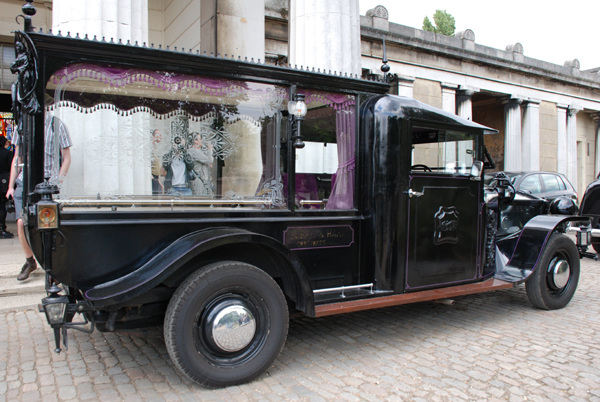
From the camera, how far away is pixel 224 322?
3.04 meters

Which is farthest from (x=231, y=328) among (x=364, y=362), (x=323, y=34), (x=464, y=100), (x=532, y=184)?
(x=464, y=100)

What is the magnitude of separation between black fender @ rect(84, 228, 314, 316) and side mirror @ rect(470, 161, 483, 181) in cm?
224

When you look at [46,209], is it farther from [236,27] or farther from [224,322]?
[236,27]

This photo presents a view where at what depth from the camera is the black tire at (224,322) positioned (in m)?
2.93

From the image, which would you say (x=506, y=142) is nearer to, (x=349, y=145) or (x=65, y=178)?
(x=349, y=145)

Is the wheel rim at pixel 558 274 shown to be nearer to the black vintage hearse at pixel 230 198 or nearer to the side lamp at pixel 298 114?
the black vintage hearse at pixel 230 198

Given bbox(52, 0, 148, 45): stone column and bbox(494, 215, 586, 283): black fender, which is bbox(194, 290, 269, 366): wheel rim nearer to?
bbox(494, 215, 586, 283): black fender

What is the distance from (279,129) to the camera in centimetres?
378

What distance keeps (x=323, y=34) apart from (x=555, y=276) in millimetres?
5395

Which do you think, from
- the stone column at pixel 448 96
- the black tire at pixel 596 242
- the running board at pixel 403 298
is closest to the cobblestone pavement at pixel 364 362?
the running board at pixel 403 298

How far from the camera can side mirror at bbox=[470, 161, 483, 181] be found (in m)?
4.55

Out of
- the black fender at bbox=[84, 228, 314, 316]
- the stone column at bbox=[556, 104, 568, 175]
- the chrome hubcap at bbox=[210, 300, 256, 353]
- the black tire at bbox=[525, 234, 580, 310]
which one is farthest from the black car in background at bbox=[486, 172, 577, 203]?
the stone column at bbox=[556, 104, 568, 175]

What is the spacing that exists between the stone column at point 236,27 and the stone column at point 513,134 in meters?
13.4

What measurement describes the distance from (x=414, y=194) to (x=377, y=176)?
384 millimetres
